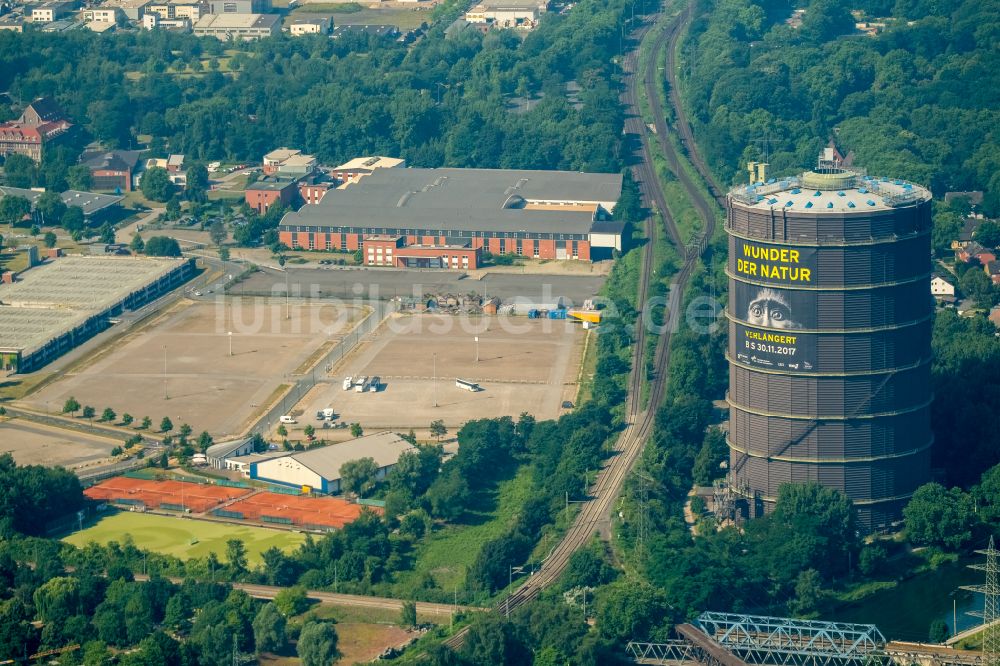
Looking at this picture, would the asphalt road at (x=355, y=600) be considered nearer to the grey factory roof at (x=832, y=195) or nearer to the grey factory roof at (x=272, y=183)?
the grey factory roof at (x=832, y=195)

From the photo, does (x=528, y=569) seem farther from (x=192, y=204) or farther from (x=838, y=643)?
(x=192, y=204)

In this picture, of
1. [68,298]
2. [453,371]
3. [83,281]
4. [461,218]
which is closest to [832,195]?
[453,371]

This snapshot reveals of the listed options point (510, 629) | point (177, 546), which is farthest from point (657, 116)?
point (510, 629)

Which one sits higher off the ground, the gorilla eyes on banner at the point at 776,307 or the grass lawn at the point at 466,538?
the gorilla eyes on banner at the point at 776,307

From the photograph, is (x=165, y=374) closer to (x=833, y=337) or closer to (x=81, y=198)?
(x=833, y=337)

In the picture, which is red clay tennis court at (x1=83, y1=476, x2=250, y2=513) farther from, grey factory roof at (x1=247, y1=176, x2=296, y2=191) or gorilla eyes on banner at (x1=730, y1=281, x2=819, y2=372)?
grey factory roof at (x1=247, y1=176, x2=296, y2=191)

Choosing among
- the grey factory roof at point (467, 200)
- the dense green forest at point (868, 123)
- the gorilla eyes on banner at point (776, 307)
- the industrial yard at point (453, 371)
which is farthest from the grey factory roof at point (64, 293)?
the gorilla eyes on banner at point (776, 307)
